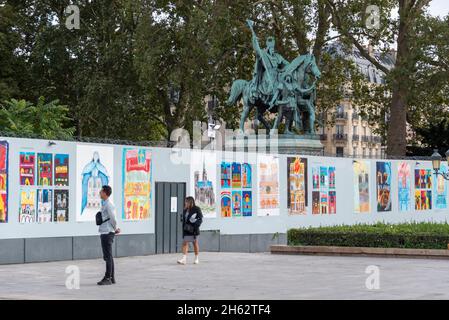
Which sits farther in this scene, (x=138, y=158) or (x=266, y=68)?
(x=266, y=68)

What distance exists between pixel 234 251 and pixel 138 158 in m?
5.33

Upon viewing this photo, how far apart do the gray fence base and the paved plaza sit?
49cm

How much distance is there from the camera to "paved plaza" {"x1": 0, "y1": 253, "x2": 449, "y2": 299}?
1695 cm

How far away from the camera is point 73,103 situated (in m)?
61.0

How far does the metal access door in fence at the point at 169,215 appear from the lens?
28.5 m

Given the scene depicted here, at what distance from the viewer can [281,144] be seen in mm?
37438

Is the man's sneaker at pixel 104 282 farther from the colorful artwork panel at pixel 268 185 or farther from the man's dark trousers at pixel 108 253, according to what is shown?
the colorful artwork panel at pixel 268 185

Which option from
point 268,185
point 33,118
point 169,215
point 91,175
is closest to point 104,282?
point 91,175

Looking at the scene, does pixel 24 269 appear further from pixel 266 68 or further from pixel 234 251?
pixel 266 68

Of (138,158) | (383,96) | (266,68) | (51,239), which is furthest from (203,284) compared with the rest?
(383,96)

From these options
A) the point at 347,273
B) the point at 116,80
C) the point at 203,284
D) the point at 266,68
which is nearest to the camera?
the point at 203,284

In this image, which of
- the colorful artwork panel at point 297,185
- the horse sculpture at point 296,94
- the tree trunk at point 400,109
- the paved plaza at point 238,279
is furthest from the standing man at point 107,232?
the tree trunk at point 400,109

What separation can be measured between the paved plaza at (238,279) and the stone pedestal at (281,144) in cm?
1024

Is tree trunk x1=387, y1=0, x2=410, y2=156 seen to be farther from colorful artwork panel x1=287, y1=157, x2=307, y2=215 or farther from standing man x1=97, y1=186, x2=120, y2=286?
standing man x1=97, y1=186, x2=120, y2=286
